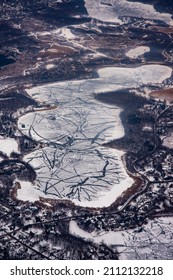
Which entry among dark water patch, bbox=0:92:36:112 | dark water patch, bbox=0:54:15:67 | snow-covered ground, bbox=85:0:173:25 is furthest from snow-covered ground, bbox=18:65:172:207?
snow-covered ground, bbox=85:0:173:25

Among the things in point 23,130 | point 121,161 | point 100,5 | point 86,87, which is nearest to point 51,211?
point 121,161

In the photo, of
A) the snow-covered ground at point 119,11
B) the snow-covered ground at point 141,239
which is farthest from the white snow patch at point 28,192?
the snow-covered ground at point 119,11

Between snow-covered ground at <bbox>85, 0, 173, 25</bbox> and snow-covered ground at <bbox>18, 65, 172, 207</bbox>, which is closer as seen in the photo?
snow-covered ground at <bbox>18, 65, 172, 207</bbox>

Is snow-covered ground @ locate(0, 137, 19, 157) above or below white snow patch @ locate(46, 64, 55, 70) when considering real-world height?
below

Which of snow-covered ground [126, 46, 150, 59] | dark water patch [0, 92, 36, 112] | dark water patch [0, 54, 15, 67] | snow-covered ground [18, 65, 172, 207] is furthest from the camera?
snow-covered ground [126, 46, 150, 59]

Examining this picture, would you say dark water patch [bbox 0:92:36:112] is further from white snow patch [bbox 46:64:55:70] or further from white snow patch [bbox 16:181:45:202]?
white snow patch [bbox 16:181:45:202]

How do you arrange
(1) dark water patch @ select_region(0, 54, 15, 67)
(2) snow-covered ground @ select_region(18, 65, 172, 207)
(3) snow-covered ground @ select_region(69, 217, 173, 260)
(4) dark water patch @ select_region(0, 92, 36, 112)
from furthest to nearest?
1. (1) dark water patch @ select_region(0, 54, 15, 67)
2. (4) dark water patch @ select_region(0, 92, 36, 112)
3. (2) snow-covered ground @ select_region(18, 65, 172, 207)
4. (3) snow-covered ground @ select_region(69, 217, 173, 260)
